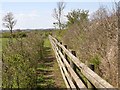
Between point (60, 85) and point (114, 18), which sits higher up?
point (114, 18)

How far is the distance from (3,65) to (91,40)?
429 centimetres

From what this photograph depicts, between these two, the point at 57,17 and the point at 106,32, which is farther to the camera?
the point at 57,17

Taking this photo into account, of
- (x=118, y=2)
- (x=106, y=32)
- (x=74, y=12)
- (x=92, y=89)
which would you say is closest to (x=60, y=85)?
(x=106, y=32)

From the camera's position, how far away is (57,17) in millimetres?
57031

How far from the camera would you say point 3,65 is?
7953mm

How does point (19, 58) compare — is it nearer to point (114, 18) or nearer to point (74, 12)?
point (114, 18)

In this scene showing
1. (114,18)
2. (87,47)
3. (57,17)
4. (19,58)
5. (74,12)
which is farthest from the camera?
(57,17)

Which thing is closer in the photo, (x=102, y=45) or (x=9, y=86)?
(x=9, y=86)

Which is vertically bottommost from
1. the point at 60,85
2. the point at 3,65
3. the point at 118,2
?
the point at 60,85

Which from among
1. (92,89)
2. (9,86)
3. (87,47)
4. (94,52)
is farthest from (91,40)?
(92,89)

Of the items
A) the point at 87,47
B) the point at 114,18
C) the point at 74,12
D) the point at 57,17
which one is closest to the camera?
the point at 114,18

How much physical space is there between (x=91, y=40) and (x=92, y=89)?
750cm

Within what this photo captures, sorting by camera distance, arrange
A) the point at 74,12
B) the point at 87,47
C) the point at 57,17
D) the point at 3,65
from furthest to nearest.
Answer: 1. the point at 57,17
2. the point at 74,12
3. the point at 87,47
4. the point at 3,65

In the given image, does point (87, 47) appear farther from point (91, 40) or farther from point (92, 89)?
point (92, 89)
